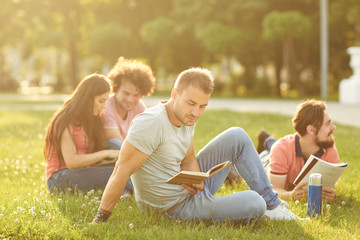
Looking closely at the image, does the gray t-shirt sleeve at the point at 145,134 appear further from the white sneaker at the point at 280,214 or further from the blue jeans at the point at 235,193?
the white sneaker at the point at 280,214

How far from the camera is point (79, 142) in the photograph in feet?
18.5

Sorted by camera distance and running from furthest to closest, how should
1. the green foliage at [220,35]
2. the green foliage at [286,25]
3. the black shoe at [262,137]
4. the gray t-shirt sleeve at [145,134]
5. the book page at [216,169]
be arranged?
the green foliage at [220,35]
the green foliage at [286,25]
the black shoe at [262,137]
the book page at [216,169]
the gray t-shirt sleeve at [145,134]

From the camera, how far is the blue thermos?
4.78 metres

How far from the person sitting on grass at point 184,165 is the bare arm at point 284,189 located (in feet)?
1.59

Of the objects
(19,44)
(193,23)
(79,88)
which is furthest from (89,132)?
(19,44)

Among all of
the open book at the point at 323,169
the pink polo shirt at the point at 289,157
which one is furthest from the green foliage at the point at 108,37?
the open book at the point at 323,169

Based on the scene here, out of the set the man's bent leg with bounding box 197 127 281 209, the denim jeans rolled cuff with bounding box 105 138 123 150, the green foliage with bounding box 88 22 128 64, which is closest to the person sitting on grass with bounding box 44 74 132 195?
the denim jeans rolled cuff with bounding box 105 138 123 150

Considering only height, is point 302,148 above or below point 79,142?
Answer: below

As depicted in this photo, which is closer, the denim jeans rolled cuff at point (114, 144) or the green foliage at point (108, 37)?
the denim jeans rolled cuff at point (114, 144)

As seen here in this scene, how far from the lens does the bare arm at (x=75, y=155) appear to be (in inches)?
213

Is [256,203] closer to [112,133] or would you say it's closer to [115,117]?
[112,133]

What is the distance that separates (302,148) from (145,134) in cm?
228

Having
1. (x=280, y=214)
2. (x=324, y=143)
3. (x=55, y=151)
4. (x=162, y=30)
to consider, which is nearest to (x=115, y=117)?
(x=55, y=151)

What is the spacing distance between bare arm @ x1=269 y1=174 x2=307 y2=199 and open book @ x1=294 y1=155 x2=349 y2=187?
4.4 inches
